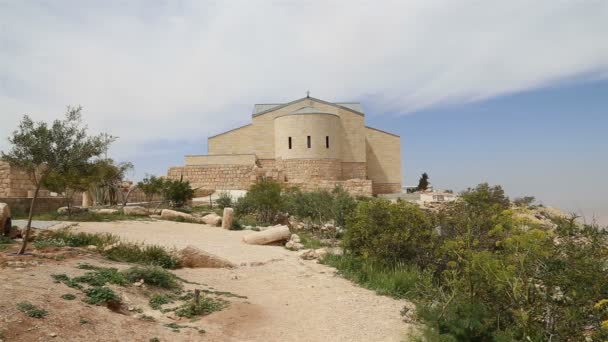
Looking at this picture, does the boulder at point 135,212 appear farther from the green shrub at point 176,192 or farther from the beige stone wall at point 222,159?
the beige stone wall at point 222,159

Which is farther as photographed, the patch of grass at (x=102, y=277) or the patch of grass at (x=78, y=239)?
the patch of grass at (x=78, y=239)

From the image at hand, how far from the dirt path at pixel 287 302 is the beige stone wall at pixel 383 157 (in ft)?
100

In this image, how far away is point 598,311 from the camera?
4988 mm

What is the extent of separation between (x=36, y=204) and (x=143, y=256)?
1016cm

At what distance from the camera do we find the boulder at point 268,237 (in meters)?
13.0

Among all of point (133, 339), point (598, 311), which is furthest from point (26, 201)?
point (598, 311)

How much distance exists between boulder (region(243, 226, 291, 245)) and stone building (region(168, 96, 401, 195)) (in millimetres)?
19443

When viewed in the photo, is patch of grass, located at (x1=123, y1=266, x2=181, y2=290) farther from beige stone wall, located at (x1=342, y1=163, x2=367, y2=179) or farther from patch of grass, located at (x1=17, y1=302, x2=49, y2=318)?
beige stone wall, located at (x1=342, y1=163, x2=367, y2=179)

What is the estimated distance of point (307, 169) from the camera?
1409 inches

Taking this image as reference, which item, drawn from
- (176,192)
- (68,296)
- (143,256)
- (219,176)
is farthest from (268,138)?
(68,296)

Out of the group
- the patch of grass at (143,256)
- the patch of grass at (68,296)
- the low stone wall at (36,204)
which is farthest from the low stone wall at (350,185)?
the patch of grass at (68,296)

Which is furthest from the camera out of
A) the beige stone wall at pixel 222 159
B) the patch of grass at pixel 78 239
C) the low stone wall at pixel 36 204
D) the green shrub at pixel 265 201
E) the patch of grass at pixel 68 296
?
the beige stone wall at pixel 222 159

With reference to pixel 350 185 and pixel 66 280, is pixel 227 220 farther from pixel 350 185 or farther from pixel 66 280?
pixel 350 185

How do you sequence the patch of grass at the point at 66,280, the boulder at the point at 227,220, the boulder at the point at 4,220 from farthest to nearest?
the boulder at the point at 227,220, the boulder at the point at 4,220, the patch of grass at the point at 66,280
